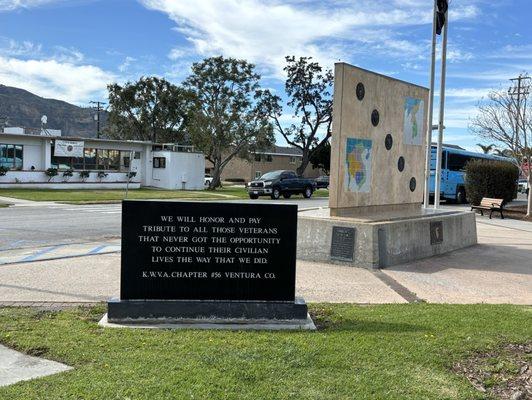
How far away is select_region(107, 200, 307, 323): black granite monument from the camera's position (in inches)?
216

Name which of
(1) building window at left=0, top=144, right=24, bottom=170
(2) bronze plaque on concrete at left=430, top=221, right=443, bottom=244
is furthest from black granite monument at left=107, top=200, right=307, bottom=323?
(1) building window at left=0, top=144, right=24, bottom=170

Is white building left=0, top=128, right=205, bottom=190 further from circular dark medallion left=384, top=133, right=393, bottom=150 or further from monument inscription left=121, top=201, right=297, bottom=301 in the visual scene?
monument inscription left=121, top=201, right=297, bottom=301

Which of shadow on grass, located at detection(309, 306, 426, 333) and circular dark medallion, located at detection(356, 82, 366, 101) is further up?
circular dark medallion, located at detection(356, 82, 366, 101)

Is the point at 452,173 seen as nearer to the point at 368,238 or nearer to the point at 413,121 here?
the point at 413,121

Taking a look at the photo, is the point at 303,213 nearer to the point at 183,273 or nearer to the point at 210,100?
the point at 183,273

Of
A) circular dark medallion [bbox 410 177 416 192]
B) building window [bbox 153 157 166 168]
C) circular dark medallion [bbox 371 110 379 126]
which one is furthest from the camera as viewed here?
building window [bbox 153 157 166 168]

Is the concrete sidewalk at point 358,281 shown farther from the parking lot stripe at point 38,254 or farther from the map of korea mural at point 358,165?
the map of korea mural at point 358,165

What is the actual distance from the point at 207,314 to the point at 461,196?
31.4 meters

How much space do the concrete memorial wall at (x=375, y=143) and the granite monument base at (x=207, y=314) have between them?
5.15 meters

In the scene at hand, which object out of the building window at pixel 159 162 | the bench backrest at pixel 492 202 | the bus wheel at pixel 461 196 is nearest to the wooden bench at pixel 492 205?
the bench backrest at pixel 492 202

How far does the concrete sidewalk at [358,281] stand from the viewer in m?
7.17

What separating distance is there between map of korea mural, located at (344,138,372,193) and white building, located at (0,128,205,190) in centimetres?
2498

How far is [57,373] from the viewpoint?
403 cm

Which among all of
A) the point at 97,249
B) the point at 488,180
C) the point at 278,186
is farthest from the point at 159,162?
the point at 97,249
